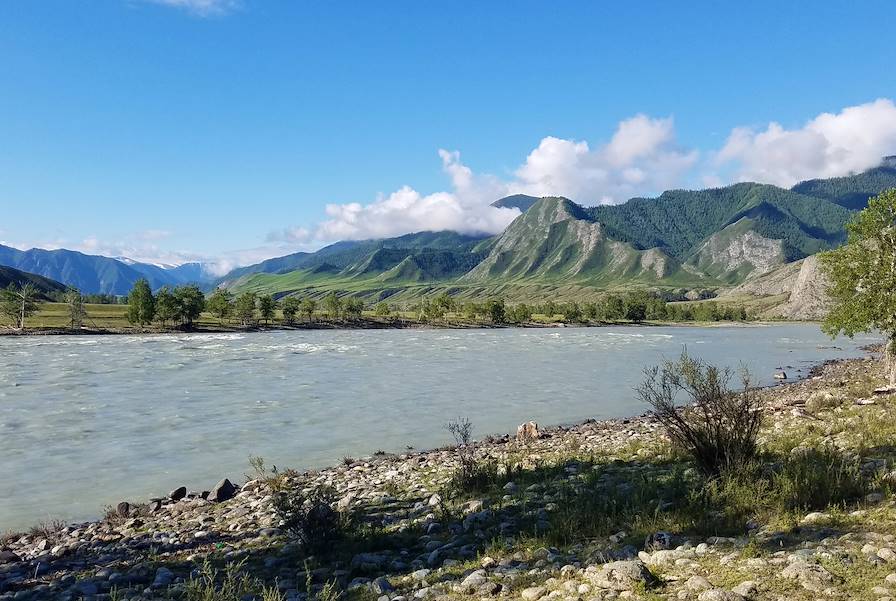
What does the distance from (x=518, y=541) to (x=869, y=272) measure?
98.5 ft

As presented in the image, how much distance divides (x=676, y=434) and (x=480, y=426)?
2060 cm

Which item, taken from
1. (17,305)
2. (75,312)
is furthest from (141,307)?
(17,305)

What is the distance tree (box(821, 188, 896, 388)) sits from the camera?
2978cm

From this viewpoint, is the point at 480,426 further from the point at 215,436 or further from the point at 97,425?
the point at 97,425

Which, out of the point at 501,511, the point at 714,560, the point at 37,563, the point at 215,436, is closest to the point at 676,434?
the point at 501,511

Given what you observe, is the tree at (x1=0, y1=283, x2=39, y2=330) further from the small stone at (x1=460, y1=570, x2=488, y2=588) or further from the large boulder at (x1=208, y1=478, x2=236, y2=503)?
the small stone at (x1=460, y1=570, x2=488, y2=588)

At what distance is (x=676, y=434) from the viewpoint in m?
14.0

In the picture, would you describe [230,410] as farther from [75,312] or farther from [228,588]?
[75,312]

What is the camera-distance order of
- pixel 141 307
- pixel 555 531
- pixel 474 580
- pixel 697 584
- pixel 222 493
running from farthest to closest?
1. pixel 141 307
2. pixel 222 493
3. pixel 555 531
4. pixel 474 580
5. pixel 697 584

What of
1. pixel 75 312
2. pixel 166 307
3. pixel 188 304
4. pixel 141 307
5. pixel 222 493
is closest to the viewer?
pixel 222 493

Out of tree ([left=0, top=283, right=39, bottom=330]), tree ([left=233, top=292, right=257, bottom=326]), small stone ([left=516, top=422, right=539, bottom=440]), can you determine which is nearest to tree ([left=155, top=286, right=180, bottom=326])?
tree ([left=233, top=292, right=257, bottom=326])

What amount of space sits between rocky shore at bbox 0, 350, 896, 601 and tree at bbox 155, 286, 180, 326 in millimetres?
162312

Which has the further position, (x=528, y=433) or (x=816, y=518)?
(x=528, y=433)

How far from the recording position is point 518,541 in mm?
10703
